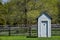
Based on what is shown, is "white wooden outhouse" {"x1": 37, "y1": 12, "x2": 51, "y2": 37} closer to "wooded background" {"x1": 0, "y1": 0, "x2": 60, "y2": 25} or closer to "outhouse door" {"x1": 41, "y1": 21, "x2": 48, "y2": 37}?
"outhouse door" {"x1": 41, "y1": 21, "x2": 48, "y2": 37}

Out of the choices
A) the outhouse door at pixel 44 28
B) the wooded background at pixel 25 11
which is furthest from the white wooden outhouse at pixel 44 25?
the wooded background at pixel 25 11

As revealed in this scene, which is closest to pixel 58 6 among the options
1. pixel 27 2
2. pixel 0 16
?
pixel 27 2

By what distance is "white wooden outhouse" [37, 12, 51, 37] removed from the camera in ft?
77.2

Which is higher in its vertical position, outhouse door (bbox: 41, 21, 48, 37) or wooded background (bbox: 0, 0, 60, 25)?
wooded background (bbox: 0, 0, 60, 25)

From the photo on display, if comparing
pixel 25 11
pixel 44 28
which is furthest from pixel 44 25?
pixel 25 11

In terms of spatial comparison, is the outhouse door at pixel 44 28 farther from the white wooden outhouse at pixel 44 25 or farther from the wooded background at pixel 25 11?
the wooded background at pixel 25 11

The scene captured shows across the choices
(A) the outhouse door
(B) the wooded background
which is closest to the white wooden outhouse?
(A) the outhouse door

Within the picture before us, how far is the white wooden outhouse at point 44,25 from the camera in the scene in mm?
23531

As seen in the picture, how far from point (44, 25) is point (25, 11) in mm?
19434

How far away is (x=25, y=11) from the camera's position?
4278 cm

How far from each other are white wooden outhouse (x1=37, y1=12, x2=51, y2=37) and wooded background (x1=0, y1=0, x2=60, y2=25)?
17.4 m

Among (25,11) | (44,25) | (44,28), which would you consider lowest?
(44,28)

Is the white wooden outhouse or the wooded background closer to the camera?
the white wooden outhouse

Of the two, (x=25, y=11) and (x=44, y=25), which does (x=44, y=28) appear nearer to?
(x=44, y=25)
